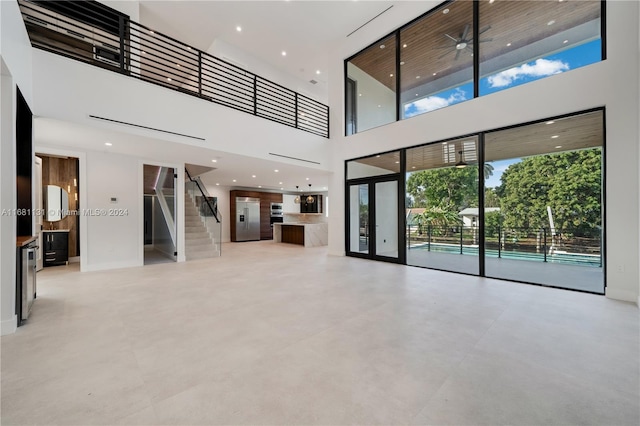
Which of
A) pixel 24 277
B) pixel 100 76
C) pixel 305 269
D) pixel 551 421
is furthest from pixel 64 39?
pixel 551 421

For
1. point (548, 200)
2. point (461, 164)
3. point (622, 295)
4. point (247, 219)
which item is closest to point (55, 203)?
point (247, 219)

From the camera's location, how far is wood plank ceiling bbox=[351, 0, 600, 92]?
4863mm

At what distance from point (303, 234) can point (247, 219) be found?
3.61 metres

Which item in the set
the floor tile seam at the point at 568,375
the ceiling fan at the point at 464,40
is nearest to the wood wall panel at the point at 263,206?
the ceiling fan at the point at 464,40

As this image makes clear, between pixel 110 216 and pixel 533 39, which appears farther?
pixel 110 216

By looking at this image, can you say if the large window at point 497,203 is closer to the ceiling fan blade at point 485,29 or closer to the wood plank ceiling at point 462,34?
the wood plank ceiling at point 462,34

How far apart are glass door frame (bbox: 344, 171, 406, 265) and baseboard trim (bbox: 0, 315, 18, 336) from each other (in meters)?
6.47

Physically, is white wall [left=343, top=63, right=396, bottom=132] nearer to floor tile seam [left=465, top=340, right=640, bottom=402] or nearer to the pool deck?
the pool deck

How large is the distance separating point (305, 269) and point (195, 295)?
8.20 feet

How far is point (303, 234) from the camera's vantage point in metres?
10.8

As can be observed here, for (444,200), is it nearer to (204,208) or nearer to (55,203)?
(204,208)

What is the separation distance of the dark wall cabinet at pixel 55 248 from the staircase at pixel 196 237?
2707mm

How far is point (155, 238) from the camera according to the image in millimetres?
9023

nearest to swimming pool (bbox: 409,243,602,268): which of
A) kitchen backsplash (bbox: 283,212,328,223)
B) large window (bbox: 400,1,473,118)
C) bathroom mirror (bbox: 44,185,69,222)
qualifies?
large window (bbox: 400,1,473,118)
